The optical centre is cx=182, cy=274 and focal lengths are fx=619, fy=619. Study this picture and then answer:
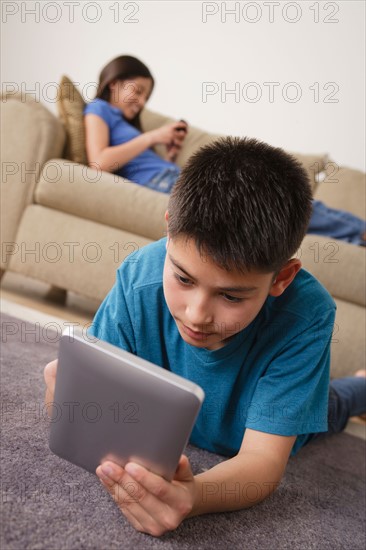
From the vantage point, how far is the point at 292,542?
77cm

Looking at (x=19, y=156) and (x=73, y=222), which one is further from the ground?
(x=19, y=156)

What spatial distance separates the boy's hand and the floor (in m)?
0.91

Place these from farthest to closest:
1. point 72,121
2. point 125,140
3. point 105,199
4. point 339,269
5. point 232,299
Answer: point 125,140, point 72,121, point 105,199, point 339,269, point 232,299

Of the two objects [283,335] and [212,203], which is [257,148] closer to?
[212,203]

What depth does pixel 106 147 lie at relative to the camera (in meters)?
2.20

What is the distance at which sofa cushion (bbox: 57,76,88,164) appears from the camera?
2182mm

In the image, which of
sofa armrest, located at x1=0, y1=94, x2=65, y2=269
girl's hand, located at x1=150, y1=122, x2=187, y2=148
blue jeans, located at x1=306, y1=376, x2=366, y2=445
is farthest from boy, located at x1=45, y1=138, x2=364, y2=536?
girl's hand, located at x1=150, y1=122, x2=187, y2=148

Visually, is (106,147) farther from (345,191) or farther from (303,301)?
(303,301)

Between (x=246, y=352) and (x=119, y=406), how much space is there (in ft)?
1.06

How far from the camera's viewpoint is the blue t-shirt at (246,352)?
88cm

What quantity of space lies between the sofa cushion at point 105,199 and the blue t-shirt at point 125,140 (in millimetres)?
277

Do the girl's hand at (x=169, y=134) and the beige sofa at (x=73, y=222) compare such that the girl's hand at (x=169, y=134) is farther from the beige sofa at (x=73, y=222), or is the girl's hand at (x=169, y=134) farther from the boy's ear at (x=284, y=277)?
the boy's ear at (x=284, y=277)

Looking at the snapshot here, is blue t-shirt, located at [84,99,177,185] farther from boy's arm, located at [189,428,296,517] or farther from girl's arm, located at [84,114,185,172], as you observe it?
boy's arm, located at [189,428,296,517]

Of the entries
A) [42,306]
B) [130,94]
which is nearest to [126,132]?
[130,94]
